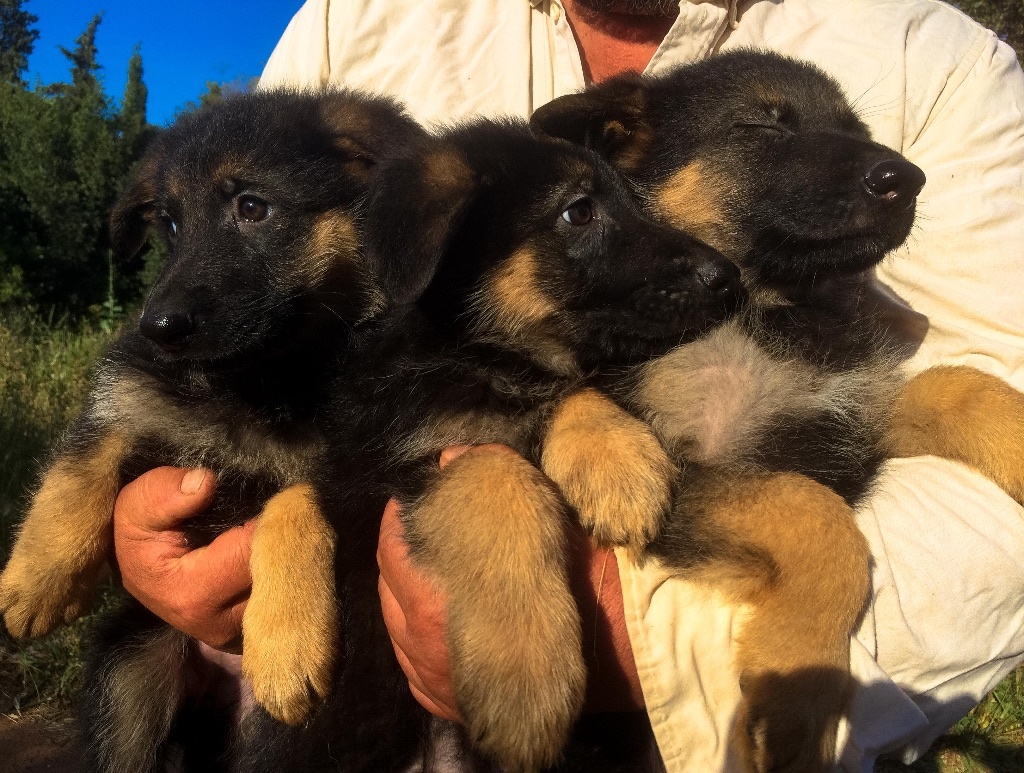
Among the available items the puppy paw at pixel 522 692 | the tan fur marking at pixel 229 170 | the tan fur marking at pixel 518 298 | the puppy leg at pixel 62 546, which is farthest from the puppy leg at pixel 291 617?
the tan fur marking at pixel 229 170

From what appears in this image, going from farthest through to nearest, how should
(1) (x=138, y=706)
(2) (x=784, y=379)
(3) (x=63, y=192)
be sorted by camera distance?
(3) (x=63, y=192), (1) (x=138, y=706), (2) (x=784, y=379)

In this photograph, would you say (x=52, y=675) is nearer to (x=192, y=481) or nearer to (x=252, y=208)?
(x=192, y=481)

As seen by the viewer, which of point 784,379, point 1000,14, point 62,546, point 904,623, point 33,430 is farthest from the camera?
point 1000,14

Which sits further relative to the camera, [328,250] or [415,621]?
[328,250]

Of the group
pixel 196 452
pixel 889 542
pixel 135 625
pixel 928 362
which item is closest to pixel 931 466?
pixel 889 542

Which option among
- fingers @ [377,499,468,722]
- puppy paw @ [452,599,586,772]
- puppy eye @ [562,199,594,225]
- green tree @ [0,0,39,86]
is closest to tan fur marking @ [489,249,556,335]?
puppy eye @ [562,199,594,225]

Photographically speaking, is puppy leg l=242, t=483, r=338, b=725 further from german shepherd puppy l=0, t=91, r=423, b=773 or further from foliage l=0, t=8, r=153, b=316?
foliage l=0, t=8, r=153, b=316

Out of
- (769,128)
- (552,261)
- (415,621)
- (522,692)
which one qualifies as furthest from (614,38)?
(522,692)
